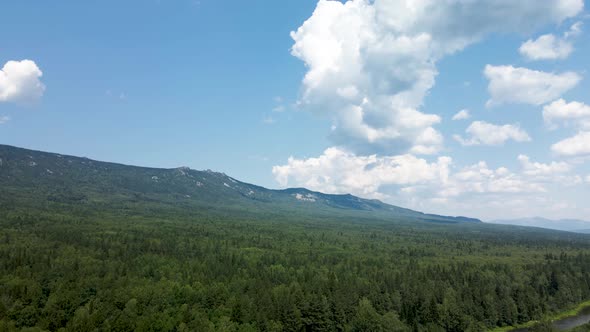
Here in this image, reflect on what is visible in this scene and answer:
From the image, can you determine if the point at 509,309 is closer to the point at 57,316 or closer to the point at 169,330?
the point at 169,330

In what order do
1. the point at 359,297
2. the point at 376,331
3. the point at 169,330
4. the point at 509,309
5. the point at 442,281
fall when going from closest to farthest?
the point at 169,330, the point at 376,331, the point at 359,297, the point at 509,309, the point at 442,281

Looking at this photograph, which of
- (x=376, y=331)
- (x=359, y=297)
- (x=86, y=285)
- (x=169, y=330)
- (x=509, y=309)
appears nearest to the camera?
(x=169, y=330)

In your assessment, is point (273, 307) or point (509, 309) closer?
point (273, 307)

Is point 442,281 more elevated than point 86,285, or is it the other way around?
point 442,281

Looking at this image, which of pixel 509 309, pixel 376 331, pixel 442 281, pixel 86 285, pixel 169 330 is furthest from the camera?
pixel 442 281

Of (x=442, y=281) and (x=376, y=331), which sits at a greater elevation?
(x=442, y=281)

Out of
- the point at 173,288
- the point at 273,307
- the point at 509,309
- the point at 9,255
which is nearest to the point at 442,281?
the point at 509,309

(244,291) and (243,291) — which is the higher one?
(243,291)

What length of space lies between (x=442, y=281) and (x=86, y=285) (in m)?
136

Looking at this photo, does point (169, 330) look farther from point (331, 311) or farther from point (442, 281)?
point (442, 281)

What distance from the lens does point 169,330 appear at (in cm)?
9325

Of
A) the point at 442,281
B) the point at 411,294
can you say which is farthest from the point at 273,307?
the point at 442,281

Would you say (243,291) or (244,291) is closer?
(243,291)

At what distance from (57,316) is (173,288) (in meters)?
31.9
